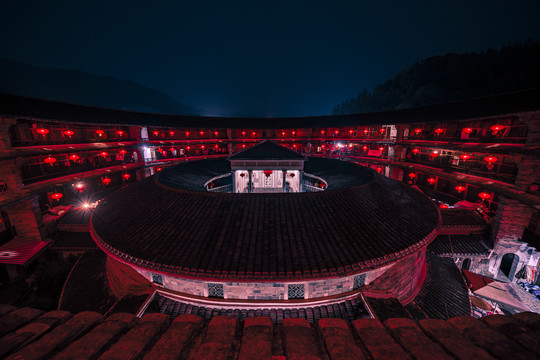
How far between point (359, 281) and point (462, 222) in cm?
1816

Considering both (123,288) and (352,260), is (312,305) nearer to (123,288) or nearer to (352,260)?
(352,260)

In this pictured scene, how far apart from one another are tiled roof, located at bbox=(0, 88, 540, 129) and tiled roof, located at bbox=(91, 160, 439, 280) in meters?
15.0

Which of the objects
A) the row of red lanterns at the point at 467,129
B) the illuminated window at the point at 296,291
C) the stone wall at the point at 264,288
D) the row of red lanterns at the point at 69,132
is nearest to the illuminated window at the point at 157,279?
the stone wall at the point at 264,288

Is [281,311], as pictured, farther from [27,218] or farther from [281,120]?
[281,120]

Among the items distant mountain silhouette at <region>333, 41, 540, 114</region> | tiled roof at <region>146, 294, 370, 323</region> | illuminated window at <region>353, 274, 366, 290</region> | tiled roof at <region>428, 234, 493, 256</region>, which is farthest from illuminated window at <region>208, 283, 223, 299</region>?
distant mountain silhouette at <region>333, 41, 540, 114</region>

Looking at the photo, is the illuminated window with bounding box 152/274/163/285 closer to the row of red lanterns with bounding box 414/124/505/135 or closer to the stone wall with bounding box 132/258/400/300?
the stone wall with bounding box 132/258/400/300

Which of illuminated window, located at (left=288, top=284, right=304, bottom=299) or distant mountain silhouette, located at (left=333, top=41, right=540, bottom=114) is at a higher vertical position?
distant mountain silhouette, located at (left=333, top=41, right=540, bottom=114)

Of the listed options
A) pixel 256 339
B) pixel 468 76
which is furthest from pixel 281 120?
pixel 468 76

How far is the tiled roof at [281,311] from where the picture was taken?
31.0ft

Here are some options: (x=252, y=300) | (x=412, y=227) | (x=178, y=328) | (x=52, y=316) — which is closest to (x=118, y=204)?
(x=252, y=300)

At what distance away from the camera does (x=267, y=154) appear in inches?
1008

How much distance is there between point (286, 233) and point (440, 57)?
102 meters

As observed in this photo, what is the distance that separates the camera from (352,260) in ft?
29.3

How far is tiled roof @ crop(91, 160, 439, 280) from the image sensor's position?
8.74m
